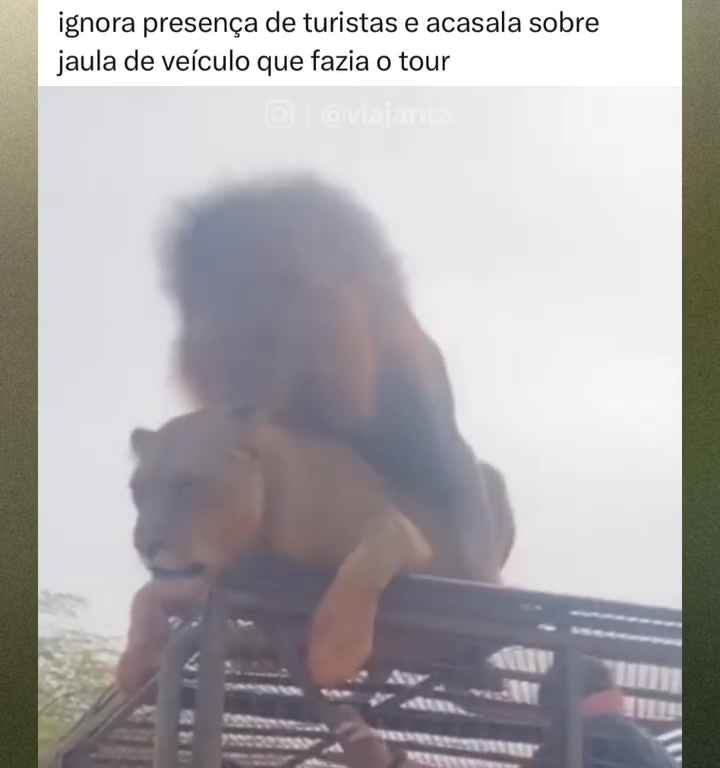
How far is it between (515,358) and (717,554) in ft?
0.96

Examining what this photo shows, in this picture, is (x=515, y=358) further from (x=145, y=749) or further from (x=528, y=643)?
(x=145, y=749)

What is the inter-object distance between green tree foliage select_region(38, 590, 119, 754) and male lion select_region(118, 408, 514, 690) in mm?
28

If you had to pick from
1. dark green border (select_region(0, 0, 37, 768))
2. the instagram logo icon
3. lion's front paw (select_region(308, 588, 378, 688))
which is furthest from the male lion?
the instagram logo icon

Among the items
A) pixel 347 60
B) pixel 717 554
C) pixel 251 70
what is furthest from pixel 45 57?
pixel 717 554

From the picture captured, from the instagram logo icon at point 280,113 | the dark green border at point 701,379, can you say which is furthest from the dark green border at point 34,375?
the instagram logo icon at point 280,113

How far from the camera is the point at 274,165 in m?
1.21

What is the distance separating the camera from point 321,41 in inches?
48.0

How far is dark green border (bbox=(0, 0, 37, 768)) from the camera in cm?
118

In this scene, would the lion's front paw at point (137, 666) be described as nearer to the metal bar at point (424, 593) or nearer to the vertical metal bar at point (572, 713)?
the metal bar at point (424, 593)

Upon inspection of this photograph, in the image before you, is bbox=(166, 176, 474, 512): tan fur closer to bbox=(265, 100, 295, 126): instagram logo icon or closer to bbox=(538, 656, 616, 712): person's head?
bbox=(265, 100, 295, 126): instagram logo icon

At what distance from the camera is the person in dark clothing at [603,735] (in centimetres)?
117

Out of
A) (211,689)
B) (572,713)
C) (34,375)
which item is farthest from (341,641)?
(34,375)

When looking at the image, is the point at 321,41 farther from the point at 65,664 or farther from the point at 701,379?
the point at 65,664

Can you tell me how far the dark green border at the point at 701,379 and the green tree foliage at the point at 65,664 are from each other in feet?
1.99
